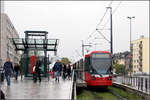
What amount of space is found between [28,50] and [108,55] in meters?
6.36

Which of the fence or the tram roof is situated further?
the fence

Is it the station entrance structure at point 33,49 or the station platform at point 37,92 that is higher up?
the station entrance structure at point 33,49

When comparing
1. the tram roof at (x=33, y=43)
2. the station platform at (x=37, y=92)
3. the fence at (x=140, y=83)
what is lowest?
the fence at (x=140, y=83)

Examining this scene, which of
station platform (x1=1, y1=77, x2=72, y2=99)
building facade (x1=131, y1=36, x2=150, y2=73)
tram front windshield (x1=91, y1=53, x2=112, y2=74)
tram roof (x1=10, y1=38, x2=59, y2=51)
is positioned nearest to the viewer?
station platform (x1=1, y1=77, x2=72, y2=99)

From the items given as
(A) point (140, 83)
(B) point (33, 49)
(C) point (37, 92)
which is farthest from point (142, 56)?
(C) point (37, 92)

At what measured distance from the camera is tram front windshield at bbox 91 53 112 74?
23.4m

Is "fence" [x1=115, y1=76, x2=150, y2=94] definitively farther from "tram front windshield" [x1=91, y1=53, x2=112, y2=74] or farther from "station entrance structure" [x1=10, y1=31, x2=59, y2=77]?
"station entrance structure" [x1=10, y1=31, x2=59, y2=77]

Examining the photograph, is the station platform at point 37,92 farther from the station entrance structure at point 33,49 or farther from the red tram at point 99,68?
the red tram at point 99,68

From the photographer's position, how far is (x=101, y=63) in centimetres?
2347

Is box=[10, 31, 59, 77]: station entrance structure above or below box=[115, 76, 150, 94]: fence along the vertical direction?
above

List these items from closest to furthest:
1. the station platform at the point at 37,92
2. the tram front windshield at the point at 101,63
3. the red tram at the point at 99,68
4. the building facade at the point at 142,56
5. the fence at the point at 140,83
Answer: the station platform at the point at 37,92 → the fence at the point at 140,83 → the red tram at the point at 99,68 → the tram front windshield at the point at 101,63 → the building facade at the point at 142,56

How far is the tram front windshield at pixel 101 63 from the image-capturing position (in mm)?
23380

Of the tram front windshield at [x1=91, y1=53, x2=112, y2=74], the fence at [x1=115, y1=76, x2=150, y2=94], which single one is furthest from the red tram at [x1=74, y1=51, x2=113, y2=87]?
the fence at [x1=115, y1=76, x2=150, y2=94]

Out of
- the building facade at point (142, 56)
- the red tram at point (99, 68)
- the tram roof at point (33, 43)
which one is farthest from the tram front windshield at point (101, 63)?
the building facade at point (142, 56)
